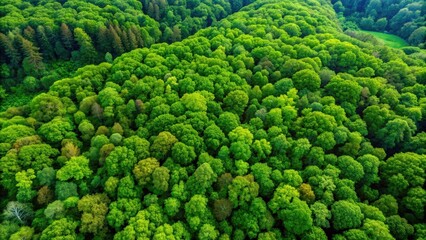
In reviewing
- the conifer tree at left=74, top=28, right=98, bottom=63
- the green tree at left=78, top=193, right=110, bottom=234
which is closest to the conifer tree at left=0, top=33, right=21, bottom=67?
the conifer tree at left=74, top=28, right=98, bottom=63

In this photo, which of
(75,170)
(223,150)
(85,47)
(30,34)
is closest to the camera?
(75,170)

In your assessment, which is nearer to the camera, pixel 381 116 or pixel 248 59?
pixel 381 116

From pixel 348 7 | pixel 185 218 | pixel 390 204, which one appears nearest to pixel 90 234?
pixel 185 218

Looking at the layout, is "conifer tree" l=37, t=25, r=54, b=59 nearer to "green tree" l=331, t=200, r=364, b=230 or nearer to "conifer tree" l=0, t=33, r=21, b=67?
"conifer tree" l=0, t=33, r=21, b=67

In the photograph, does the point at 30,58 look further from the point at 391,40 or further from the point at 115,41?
the point at 391,40

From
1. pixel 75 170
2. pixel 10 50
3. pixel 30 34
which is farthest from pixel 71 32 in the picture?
pixel 75 170

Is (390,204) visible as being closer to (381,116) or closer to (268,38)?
(381,116)

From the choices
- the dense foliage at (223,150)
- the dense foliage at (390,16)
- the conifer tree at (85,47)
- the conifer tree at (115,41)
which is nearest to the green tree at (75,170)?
the dense foliage at (223,150)
